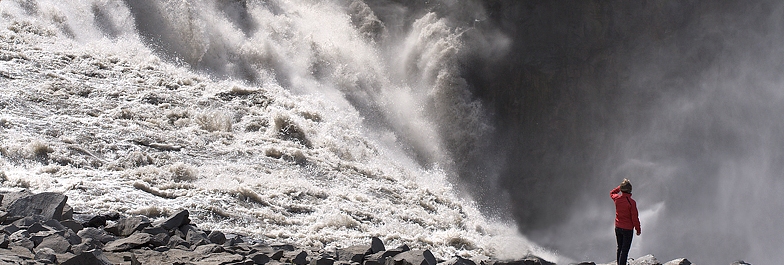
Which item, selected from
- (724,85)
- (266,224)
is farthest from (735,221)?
(266,224)

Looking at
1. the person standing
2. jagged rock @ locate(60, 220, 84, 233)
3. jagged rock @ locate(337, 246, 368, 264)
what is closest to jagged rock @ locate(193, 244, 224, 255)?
jagged rock @ locate(337, 246, 368, 264)

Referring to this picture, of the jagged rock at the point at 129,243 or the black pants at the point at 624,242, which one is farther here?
the black pants at the point at 624,242

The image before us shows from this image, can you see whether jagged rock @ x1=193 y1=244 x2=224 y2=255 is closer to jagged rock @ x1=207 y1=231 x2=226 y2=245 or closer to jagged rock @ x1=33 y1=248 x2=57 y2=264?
jagged rock @ x1=207 y1=231 x2=226 y2=245

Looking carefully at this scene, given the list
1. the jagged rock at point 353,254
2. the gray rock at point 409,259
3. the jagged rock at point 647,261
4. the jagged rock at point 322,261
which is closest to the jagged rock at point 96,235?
the jagged rock at point 322,261

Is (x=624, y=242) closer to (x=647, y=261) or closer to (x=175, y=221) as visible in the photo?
(x=647, y=261)

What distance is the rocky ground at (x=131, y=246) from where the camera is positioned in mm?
7078

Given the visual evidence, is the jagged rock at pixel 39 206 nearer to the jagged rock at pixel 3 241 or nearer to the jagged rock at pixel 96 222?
the jagged rock at pixel 96 222

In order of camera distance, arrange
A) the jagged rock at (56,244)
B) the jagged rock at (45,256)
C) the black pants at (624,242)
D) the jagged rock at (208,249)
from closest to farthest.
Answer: the jagged rock at (45,256), the jagged rock at (56,244), the jagged rock at (208,249), the black pants at (624,242)

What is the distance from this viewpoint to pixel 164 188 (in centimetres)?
1309

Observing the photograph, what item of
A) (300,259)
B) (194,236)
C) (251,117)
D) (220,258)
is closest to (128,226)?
(194,236)

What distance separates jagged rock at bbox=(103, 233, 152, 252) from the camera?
311 inches

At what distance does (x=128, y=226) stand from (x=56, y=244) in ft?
5.53

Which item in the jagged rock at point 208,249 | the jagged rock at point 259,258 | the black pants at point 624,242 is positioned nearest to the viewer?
the jagged rock at point 259,258

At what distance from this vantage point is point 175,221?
9.20m
